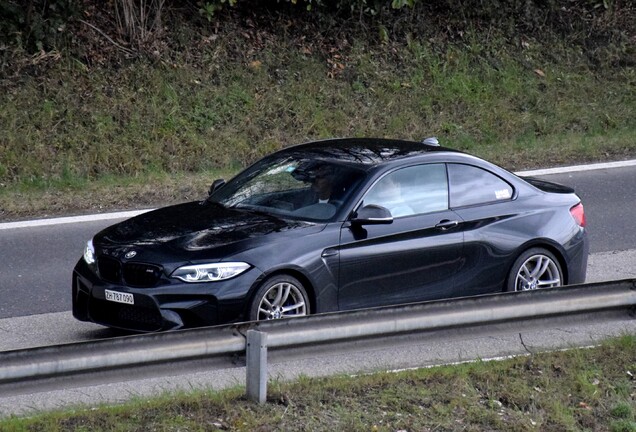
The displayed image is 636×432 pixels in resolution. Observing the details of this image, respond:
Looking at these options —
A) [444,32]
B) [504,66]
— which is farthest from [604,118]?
[444,32]

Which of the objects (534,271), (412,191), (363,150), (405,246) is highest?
(363,150)

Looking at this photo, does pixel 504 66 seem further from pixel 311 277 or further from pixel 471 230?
pixel 311 277

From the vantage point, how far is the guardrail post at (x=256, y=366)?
6.30m

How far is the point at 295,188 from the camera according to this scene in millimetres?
9188

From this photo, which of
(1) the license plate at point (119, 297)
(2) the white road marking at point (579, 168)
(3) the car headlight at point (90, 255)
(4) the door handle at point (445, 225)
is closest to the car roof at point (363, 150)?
(4) the door handle at point (445, 225)

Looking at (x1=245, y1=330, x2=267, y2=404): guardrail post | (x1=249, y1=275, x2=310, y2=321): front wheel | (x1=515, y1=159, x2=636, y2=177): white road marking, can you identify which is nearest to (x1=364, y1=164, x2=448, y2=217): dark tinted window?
(x1=249, y1=275, x2=310, y2=321): front wheel

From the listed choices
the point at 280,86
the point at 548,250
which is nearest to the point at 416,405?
the point at 548,250

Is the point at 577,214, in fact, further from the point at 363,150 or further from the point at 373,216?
the point at 373,216

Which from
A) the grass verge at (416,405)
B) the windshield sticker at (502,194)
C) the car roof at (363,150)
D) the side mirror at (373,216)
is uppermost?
the car roof at (363,150)

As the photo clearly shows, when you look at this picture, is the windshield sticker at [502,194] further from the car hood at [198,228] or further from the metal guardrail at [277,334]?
the metal guardrail at [277,334]

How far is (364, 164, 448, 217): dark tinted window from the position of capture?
9.03 m

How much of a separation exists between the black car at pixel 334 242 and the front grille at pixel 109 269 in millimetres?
12

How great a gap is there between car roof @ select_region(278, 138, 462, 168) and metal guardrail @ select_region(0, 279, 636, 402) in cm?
254

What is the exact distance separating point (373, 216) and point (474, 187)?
1.28 metres
